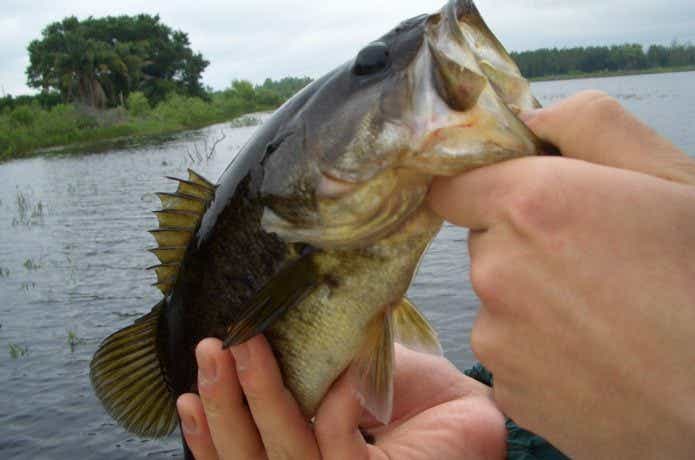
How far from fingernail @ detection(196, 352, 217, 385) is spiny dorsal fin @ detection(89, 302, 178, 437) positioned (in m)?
0.40

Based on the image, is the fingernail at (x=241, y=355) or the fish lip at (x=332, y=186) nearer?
the fish lip at (x=332, y=186)

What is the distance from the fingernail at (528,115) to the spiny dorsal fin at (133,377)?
1.57m

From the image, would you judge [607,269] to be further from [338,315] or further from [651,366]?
[338,315]

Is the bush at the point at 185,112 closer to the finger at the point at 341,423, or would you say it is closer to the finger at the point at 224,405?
the finger at the point at 224,405

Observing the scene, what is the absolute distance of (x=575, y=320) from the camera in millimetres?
1062

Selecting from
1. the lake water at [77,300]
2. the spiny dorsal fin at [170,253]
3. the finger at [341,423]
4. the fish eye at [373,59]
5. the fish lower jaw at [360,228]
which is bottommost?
the lake water at [77,300]

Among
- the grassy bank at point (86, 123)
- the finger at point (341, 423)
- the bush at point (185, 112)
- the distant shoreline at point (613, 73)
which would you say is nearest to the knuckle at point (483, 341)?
the finger at point (341, 423)

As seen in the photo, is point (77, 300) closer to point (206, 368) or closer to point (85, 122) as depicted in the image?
point (206, 368)

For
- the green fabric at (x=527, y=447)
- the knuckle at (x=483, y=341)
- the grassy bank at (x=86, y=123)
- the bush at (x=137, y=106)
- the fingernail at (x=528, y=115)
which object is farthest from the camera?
the bush at (x=137, y=106)

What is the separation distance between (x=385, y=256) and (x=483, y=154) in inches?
20.1

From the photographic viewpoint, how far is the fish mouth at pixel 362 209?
1590 millimetres

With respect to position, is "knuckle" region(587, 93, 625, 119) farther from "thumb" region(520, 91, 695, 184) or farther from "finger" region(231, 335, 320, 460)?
"finger" region(231, 335, 320, 460)

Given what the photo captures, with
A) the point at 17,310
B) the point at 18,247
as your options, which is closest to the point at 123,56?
the point at 18,247

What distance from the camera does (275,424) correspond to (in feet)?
6.65
